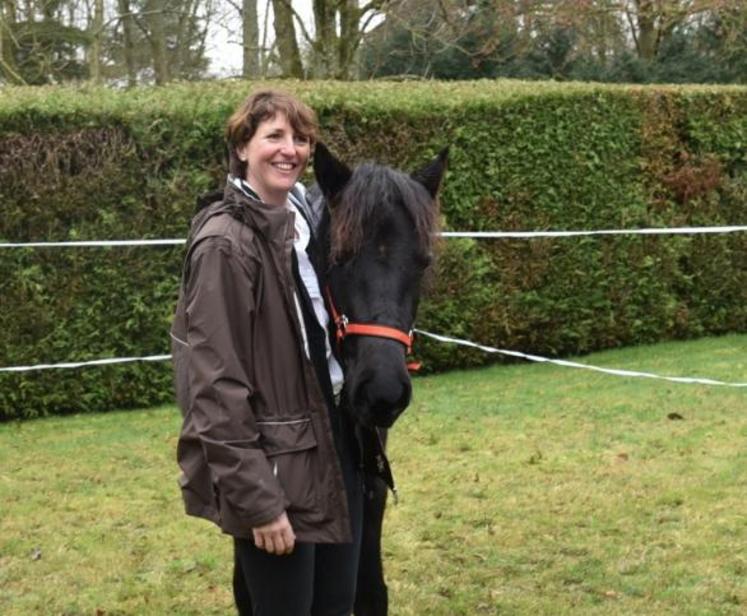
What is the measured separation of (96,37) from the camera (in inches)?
693

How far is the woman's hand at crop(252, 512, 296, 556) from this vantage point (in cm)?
238

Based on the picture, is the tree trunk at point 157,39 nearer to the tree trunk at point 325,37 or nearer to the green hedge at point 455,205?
the tree trunk at point 325,37

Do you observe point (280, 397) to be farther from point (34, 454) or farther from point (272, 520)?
point (34, 454)

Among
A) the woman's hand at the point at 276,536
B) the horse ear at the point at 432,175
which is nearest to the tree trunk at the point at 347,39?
the horse ear at the point at 432,175

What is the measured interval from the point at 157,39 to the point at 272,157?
17.7 m

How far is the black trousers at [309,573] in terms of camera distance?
8.35 feet

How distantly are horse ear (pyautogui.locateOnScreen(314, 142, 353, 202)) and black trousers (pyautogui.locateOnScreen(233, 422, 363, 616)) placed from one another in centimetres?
68

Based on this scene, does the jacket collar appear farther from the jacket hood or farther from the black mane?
the black mane

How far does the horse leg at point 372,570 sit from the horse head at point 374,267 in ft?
2.79

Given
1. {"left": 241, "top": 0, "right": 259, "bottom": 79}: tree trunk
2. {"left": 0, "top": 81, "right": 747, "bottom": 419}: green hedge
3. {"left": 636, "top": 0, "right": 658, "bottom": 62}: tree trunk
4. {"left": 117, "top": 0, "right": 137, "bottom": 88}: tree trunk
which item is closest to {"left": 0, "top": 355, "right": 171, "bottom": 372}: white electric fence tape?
{"left": 0, "top": 81, "right": 747, "bottom": 419}: green hedge

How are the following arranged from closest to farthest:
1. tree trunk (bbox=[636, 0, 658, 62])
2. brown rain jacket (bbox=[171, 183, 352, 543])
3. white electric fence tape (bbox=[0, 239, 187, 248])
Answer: brown rain jacket (bbox=[171, 183, 352, 543]) < white electric fence tape (bbox=[0, 239, 187, 248]) < tree trunk (bbox=[636, 0, 658, 62])

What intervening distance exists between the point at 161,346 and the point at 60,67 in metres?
11.2

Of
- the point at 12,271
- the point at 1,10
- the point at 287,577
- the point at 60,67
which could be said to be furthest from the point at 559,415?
the point at 60,67

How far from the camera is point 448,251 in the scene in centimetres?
973
